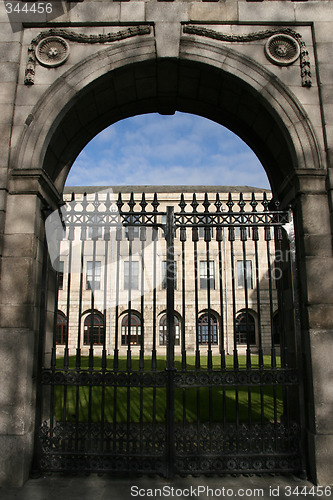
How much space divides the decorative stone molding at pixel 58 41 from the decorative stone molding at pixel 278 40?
0.91 meters

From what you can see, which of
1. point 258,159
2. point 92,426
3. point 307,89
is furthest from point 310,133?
point 92,426

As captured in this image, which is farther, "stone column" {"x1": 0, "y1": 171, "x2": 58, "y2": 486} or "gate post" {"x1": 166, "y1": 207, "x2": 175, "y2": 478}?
"gate post" {"x1": 166, "y1": 207, "x2": 175, "y2": 478}

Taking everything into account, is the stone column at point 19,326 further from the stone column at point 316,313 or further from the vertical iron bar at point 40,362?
the stone column at point 316,313

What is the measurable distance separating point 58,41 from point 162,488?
6517mm

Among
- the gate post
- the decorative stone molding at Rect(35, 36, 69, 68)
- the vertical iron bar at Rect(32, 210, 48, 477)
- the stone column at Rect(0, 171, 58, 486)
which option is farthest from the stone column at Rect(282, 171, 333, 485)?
the decorative stone molding at Rect(35, 36, 69, 68)

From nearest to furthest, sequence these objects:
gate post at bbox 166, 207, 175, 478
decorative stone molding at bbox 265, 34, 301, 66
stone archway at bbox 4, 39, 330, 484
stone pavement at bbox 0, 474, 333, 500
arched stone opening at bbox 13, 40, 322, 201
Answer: stone pavement at bbox 0, 474, 333, 500 → gate post at bbox 166, 207, 175, 478 → stone archway at bbox 4, 39, 330, 484 → arched stone opening at bbox 13, 40, 322, 201 → decorative stone molding at bbox 265, 34, 301, 66

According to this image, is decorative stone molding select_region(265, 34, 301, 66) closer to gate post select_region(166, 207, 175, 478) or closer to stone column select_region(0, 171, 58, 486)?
gate post select_region(166, 207, 175, 478)

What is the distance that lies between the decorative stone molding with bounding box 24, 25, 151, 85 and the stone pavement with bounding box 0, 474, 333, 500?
583cm

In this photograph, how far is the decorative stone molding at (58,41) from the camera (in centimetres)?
556

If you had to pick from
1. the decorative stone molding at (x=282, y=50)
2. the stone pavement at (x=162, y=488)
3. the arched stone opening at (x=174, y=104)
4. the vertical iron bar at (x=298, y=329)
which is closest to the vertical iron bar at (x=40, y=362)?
the stone pavement at (x=162, y=488)

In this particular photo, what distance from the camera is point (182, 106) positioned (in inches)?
263

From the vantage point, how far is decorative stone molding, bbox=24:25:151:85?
18.2 feet

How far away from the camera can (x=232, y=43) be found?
221 inches

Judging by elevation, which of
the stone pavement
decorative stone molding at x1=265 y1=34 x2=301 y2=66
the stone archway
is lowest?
the stone pavement
